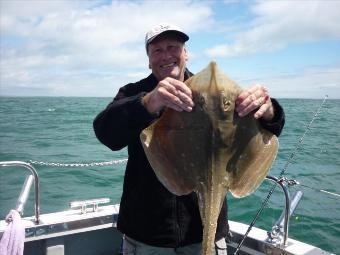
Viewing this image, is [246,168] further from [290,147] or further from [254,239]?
[290,147]

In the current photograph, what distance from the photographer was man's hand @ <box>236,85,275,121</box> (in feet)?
7.72

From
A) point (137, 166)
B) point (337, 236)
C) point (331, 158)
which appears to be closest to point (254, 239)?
point (137, 166)

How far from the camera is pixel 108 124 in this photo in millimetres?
2910

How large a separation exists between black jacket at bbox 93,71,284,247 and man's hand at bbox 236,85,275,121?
33.3 inches

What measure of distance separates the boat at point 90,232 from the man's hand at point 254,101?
194 cm

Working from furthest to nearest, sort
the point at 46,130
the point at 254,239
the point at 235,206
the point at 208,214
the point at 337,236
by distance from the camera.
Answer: the point at 46,130 → the point at 235,206 → the point at 337,236 → the point at 254,239 → the point at 208,214

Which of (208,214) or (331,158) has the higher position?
(208,214)

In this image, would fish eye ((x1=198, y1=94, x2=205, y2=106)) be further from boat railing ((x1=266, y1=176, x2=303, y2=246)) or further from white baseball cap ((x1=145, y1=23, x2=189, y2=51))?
boat railing ((x1=266, y1=176, x2=303, y2=246))

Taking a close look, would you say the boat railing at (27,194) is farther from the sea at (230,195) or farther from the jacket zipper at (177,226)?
the sea at (230,195)

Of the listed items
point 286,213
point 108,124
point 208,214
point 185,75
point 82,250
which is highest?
point 185,75

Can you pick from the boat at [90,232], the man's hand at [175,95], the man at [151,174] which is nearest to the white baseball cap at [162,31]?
the man at [151,174]

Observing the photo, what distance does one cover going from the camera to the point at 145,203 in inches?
124

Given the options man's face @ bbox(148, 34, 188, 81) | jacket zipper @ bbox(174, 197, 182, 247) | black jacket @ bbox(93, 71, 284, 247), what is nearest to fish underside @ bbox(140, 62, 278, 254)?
black jacket @ bbox(93, 71, 284, 247)

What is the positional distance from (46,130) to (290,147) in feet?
63.3
